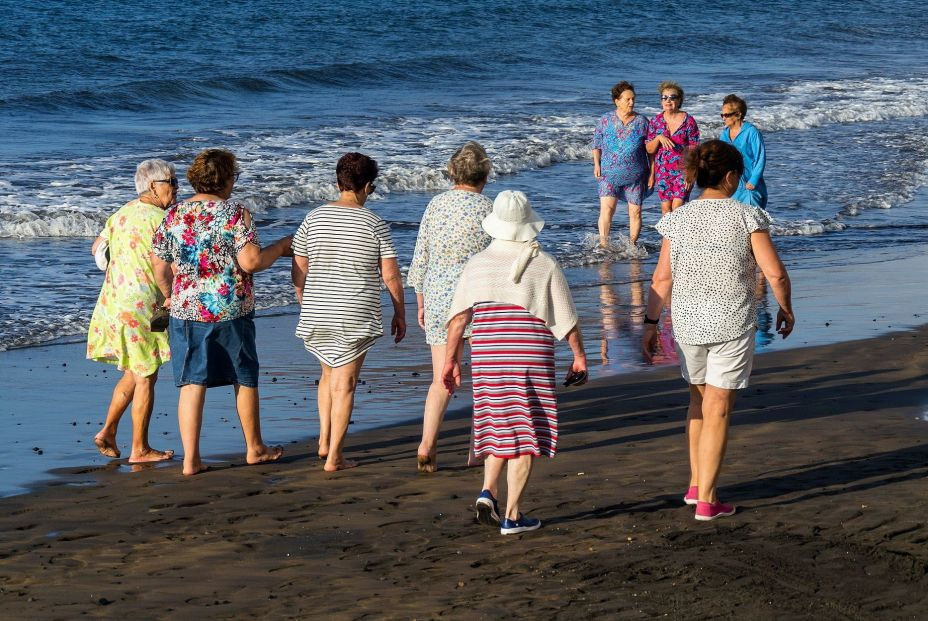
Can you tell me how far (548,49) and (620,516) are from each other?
32.1 meters

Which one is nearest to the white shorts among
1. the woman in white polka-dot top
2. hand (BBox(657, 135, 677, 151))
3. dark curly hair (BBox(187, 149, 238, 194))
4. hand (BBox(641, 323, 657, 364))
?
the woman in white polka-dot top

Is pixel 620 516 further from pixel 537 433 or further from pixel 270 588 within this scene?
pixel 270 588

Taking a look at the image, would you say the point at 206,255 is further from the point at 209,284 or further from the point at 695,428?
the point at 695,428

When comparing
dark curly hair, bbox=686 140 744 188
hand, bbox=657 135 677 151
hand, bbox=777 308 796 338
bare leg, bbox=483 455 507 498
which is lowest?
bare leg, bbox=483 455 507 498

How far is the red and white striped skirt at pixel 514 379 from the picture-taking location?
16.6 feet

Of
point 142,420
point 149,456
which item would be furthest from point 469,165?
point 149,456

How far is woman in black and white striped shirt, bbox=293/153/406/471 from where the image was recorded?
596 cm

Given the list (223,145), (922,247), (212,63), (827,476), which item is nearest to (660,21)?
(212,63)

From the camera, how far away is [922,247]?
13.0 meters

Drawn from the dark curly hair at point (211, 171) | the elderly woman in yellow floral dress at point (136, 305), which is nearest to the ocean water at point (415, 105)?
the elderly woman in yellow floral dress at point (136, 305)

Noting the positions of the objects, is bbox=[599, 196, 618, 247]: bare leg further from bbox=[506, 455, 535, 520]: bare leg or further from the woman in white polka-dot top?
bbox=[506, 455, 535, 520]: bare leg

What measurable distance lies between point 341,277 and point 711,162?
1.79 m

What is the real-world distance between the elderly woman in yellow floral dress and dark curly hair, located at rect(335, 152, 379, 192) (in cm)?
90

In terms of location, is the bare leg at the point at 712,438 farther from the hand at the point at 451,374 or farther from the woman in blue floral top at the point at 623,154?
the woman in blue floral top at the point at 623,154
